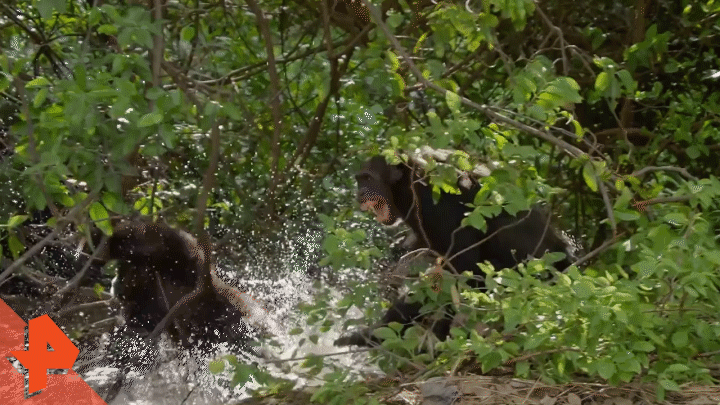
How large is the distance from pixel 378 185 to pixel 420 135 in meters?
0.78

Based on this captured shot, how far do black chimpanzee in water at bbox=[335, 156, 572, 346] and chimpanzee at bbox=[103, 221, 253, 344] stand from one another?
0.90 meters

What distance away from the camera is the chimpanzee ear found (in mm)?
3551

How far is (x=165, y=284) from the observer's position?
4125 millimetres

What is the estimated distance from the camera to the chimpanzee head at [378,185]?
3551 millimetres

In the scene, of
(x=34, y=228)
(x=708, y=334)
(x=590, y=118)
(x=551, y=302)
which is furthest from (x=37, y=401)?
(x=590, y=118)

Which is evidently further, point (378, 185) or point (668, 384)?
point (378, 185)

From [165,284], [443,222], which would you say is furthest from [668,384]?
[165,284]

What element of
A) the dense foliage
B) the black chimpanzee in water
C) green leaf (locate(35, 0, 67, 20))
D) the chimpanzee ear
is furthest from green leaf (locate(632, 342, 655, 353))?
green leaf (locate(35, 0, 67, 20))

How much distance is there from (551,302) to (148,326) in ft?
7.80

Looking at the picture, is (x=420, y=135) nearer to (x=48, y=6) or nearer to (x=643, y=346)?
(x=643, y=346)

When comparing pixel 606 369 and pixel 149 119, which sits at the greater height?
pixel 149 119

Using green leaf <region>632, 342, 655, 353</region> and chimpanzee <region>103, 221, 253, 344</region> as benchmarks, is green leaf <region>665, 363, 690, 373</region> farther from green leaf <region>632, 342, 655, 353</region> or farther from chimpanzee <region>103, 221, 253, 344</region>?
chimpanzee <region>103, 221, 253, 344</region>

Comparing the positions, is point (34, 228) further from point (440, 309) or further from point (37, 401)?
point (440, 309)

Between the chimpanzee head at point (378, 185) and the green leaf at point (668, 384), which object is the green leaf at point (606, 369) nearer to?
the green leaf at point (668, 384)
